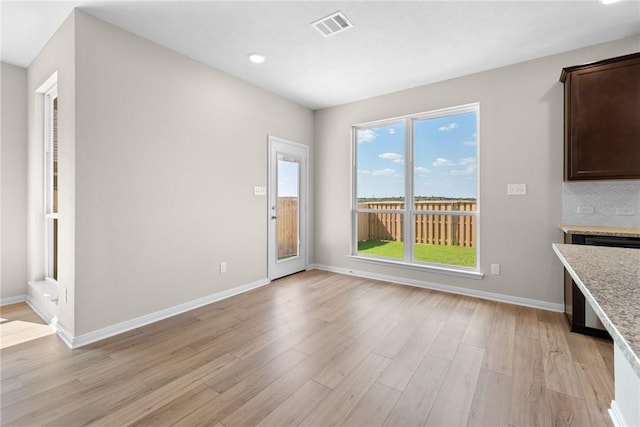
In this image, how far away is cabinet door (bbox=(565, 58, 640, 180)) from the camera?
2672 mm

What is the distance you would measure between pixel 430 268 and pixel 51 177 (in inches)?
185

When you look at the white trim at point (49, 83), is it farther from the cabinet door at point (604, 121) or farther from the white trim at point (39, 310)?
the cabinet door at point (604, 121)

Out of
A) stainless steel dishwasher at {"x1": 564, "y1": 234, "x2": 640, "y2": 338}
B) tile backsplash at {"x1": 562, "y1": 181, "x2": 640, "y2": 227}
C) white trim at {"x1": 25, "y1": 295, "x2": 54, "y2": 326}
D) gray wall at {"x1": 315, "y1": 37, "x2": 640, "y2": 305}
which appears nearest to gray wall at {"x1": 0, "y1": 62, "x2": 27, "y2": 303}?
white trim at {"x1": 25, "y1": 295, "x2": 54, "y2": 326}

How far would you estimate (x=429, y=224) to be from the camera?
4.20 m

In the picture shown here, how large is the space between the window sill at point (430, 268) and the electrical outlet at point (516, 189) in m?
1.04

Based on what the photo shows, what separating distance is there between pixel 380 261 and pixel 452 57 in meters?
2.80

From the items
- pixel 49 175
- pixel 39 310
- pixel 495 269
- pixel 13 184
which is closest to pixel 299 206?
pixel 495 269

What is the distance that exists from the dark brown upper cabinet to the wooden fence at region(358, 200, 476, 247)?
1.22 meters

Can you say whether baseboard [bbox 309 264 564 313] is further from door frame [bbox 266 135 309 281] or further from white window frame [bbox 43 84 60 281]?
white window frame [bbox 43 84 60 281]

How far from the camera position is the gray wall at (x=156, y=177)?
254cm

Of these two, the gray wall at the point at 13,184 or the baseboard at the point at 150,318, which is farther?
the gray wall at the point at 13,184

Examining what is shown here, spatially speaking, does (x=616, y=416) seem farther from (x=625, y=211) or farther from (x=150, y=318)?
(x=150, y=318)

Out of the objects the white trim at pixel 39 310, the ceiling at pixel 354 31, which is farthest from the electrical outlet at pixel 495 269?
the white trim at pixel 39 310

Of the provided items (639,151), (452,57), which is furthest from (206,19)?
(639,151)
